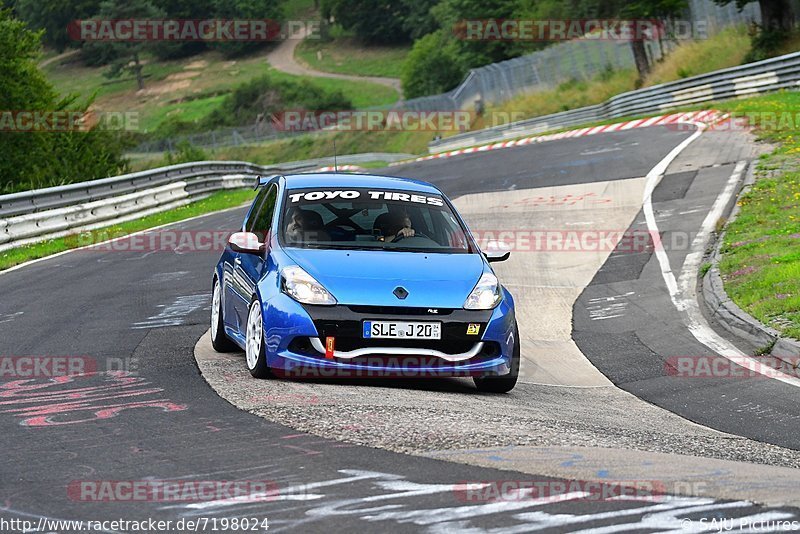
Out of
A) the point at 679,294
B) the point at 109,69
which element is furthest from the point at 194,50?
the point at 679,294

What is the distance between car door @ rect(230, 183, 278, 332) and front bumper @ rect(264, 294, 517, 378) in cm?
81

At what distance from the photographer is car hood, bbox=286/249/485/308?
838 cm

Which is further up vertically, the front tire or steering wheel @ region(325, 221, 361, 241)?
steering wheel @ region(325, 221, 361, 241)

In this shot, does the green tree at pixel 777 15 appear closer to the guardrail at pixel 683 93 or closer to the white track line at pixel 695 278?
the guardrail at pixel 683 93

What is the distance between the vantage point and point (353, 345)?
27.2 ft

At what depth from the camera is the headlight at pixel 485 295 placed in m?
8.64

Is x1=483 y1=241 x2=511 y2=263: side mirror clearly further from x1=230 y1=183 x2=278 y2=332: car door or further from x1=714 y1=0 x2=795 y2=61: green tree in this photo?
x1=714 y1=0 x2=795 y2=61: green tree

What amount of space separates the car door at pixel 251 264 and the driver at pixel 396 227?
3.12 ft

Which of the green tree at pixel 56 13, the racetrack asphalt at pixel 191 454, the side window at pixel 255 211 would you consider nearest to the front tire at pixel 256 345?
the racetrack asphalt at pixel 191 454

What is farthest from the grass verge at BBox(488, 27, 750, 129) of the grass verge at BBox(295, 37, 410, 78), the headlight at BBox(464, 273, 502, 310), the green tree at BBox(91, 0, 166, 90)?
the green tree at BBox(91, 0, 166, 90)

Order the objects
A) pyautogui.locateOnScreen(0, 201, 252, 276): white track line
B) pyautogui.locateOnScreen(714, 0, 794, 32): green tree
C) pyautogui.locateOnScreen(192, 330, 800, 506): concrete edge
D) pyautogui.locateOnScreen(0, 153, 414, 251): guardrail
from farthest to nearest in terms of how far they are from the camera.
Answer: pyautogui.locateOnScreen(714, 0, 794, 32): green tree
pyautogui.locateOnScreen(0, 153, 414, 251): guardrail
pyautogui.locateOnScreen(0, 201, 252, 276): white track line
pyautogui.locateOnScreen(192, 330, 800, 506): concrete edge

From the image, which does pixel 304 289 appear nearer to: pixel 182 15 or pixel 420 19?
pixel 420 19

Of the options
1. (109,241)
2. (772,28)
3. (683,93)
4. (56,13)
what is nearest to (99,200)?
(109,241)

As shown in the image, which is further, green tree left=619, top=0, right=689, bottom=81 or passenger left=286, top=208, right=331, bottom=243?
green tree left=619, top=0, right=689, bottom=81
